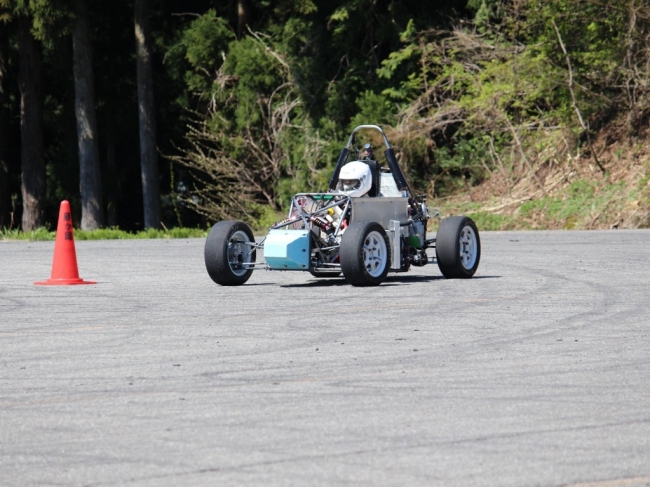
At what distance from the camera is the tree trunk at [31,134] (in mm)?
40781

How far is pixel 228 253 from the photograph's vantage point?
1568 cm

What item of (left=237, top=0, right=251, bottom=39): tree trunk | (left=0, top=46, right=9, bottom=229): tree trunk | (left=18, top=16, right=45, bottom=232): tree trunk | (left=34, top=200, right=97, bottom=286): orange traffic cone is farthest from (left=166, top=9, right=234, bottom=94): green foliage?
(left=34, top=200, right=97, bottom=286): orange traffic cone

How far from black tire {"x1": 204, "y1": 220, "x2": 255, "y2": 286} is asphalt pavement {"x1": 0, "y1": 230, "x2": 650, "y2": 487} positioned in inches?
16.5

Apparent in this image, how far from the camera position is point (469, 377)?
826cm

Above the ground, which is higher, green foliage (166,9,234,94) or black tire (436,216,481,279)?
green foliage (166,9,234,94)

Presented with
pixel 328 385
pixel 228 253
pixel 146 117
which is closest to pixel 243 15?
pixel 146 117

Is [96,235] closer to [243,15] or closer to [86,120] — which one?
[86,120]

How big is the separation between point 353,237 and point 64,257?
3.93 m

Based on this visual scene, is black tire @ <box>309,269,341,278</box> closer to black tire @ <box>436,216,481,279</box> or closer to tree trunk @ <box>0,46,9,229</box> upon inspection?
black tire @ <box>436,216,481,279</box>

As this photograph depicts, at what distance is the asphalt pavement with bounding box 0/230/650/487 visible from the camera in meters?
5.89

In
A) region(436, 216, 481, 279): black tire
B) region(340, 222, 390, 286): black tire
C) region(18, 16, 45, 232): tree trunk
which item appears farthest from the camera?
region(18, 16, 45, 232): tree trunk

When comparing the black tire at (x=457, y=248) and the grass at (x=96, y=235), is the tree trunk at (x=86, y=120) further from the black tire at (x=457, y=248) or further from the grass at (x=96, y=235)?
the black tire at (x=457, y=248)

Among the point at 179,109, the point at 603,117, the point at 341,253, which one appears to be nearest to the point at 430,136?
the point at 603,117

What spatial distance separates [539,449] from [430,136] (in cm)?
3085
